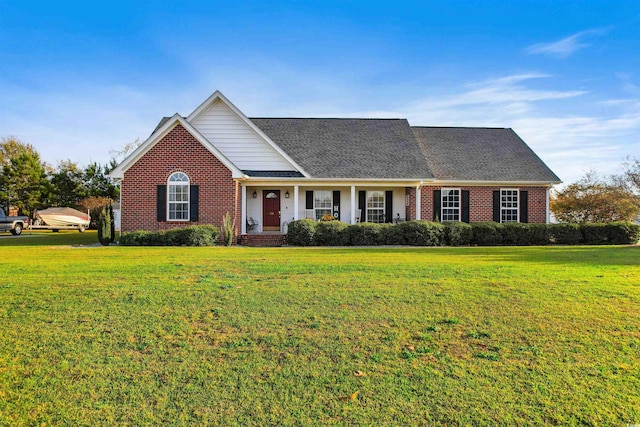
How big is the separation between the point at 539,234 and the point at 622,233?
4131 millimetres

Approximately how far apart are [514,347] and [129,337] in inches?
168

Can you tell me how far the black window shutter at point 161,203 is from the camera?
18.9 metres

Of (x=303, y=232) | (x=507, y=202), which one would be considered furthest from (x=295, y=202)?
(x=507, y=202)

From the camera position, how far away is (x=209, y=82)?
24.9 metres

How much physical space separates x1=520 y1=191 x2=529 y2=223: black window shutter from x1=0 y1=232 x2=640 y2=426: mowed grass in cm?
1561

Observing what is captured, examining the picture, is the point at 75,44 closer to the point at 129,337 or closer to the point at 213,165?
the point at 213,165

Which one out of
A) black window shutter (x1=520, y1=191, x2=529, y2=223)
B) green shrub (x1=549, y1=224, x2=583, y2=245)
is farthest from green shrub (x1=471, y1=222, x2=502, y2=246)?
black window shutter (x1=520, y1=191, x2=529, y2=223)

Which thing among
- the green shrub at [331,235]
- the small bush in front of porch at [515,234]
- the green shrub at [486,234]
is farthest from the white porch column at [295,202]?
the small bush in front of porch at [515,234]

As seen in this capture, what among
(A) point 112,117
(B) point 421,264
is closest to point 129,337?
(B) point 421,264

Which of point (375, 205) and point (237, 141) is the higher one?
point (237, 141)

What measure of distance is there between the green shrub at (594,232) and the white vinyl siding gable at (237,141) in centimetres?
1371

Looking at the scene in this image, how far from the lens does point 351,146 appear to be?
24734mm

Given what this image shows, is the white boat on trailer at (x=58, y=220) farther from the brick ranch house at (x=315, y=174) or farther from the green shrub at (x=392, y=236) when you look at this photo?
the green shrub at (x=392, y=236)

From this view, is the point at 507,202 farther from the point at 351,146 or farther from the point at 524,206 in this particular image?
the point at 351,146
